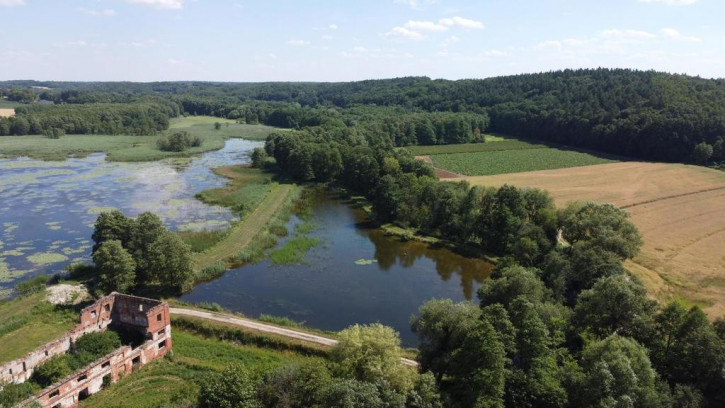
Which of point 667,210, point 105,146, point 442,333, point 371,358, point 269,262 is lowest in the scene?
point 269,262

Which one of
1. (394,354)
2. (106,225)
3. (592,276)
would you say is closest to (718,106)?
(592,276)

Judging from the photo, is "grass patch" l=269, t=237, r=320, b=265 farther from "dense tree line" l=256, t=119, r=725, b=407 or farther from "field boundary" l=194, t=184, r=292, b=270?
"dense tree line" l=256, t=119, r=725, b=407

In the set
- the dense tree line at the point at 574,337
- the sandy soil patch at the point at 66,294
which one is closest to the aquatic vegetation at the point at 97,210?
the sandy soil patch at the point at 66,294

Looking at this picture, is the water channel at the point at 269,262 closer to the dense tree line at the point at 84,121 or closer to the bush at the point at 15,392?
the bush at the point at 15,392

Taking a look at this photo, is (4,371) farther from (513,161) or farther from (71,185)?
(513,161)

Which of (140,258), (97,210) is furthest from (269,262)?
(97,210)

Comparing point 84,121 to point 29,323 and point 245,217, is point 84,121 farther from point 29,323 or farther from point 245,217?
point 29,323

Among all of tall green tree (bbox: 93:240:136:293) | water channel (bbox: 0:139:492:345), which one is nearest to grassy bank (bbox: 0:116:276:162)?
water channel (bbox: 0:139:492:345)
